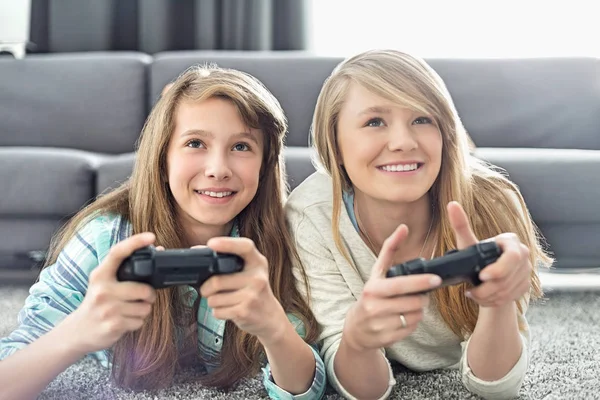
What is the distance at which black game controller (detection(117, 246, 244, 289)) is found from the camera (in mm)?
703

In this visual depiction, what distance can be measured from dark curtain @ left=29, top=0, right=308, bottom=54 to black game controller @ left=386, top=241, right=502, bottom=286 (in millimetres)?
2169

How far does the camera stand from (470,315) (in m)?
1.03

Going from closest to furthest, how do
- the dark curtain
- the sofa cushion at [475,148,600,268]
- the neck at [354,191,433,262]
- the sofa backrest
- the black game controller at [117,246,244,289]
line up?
the black game controller at [117,246,244,289] < the neck at [354,191,433,262] < the sofa cushion at [475,148,600,268] < the sofa backrest < the dark curtain

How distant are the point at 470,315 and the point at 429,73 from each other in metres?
0.38

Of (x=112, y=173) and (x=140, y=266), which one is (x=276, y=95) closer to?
→ (x=112, y=173)

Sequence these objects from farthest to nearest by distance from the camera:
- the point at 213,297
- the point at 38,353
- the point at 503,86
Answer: the point at 503,86 < the point at 38,353 < the point at 213,297

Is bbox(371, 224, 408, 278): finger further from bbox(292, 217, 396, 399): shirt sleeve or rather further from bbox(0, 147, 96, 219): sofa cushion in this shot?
bbox(0, 147, 96, 219): sofa cushion

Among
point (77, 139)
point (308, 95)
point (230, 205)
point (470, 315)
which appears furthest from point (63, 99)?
point (470, 315)

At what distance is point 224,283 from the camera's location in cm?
74

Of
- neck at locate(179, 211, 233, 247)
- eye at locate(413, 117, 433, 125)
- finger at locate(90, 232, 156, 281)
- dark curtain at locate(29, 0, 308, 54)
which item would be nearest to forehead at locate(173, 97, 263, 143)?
neck at locate(179, 211, 233, 247)

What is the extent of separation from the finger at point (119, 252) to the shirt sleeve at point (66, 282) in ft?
1.06

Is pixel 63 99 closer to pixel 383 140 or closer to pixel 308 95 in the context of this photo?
pixel 308 95

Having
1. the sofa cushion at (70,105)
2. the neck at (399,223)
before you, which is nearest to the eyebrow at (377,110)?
the neck at (399,223)

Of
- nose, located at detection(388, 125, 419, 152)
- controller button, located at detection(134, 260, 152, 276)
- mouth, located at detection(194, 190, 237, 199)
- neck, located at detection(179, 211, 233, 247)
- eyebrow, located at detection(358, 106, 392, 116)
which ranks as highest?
eyebrow, located at detection(358, 106, 392, 116)
